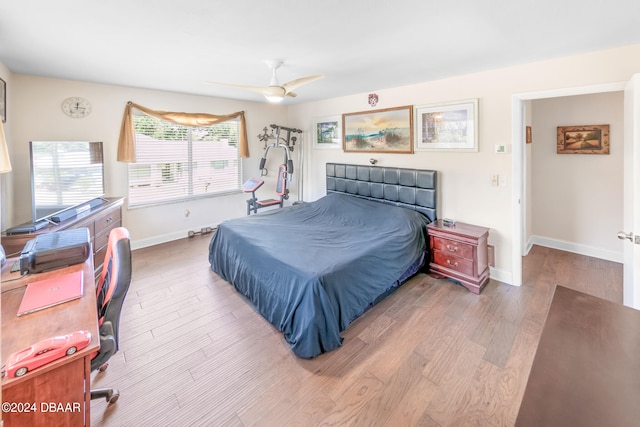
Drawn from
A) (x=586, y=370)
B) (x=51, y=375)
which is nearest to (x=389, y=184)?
(x=586, y=370)

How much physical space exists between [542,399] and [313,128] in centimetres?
528

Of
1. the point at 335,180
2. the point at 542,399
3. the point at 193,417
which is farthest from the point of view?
the point at 335,180

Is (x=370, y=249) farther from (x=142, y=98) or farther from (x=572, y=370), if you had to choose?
(x=142, y=98)

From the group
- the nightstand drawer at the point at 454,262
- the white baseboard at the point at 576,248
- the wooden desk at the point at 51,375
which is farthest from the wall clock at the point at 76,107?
the white baseboard at the point at 576,248

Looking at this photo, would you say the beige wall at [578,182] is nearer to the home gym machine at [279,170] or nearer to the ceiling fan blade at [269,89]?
the ceiling fan blade at [269,89]

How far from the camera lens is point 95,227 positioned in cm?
325

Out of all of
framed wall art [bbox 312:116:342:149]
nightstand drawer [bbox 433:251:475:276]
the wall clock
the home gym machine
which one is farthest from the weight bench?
nightstand drawer [bbox 433:251:475:276]

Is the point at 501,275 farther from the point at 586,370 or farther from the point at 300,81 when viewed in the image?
the point at 300,81

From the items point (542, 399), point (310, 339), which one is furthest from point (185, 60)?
point (542, 399)

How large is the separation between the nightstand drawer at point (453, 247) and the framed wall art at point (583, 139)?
2389mm

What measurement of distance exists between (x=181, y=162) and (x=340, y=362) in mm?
4306

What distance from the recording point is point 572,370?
958mm

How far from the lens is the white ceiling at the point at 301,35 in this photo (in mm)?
1857

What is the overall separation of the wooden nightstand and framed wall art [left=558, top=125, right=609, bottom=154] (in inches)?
78.8
